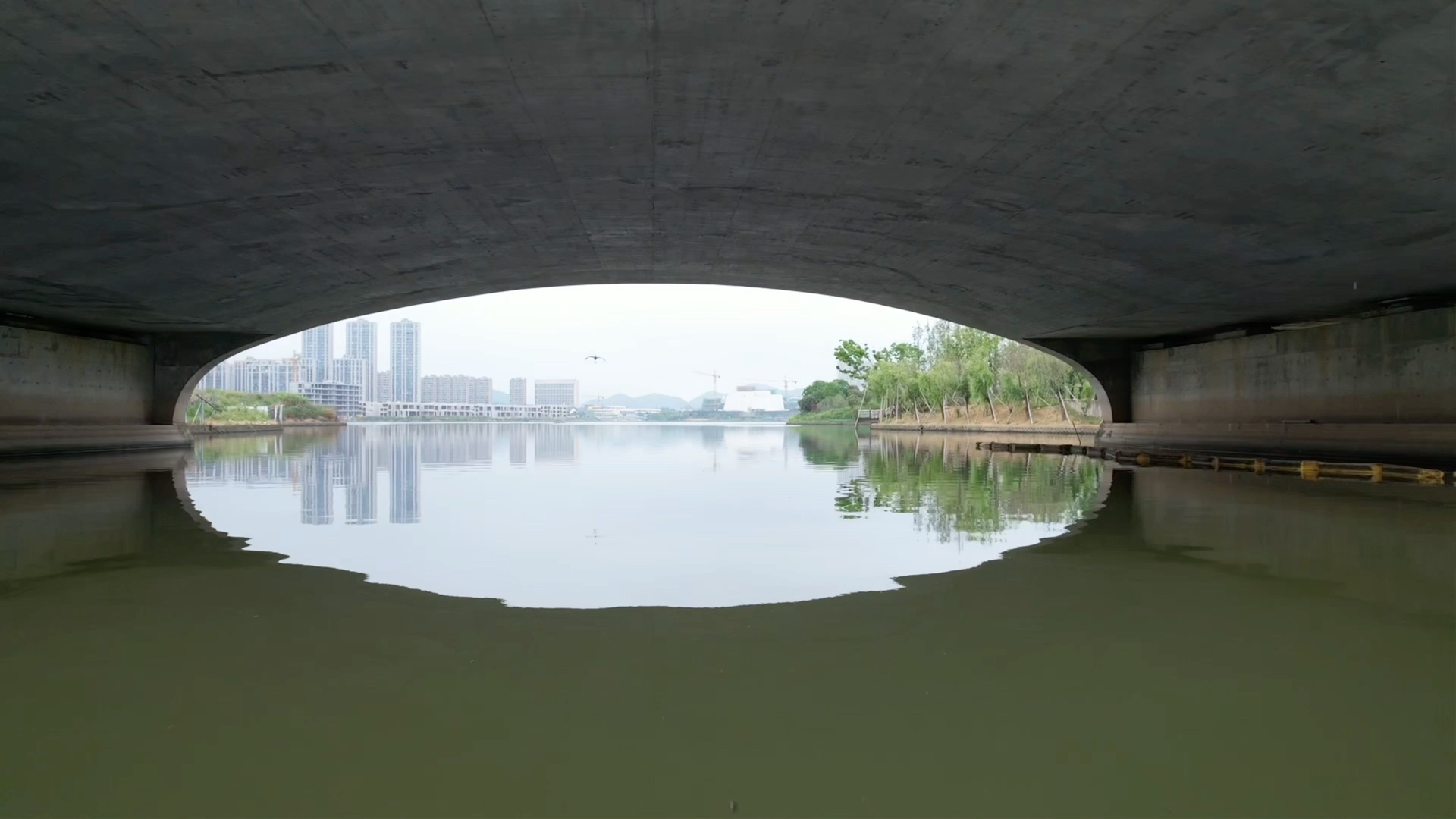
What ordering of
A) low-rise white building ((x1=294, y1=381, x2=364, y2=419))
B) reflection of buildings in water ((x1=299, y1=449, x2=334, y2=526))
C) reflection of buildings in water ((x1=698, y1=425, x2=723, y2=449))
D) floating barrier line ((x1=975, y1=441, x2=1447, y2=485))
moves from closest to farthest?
reflection of buildings in water ((x1=299, y1=449, x2=334, y2=526)) → floating barrier line ((x1=975, y1=441, x2=1447, y2=485)) → reflection of buildings in water ((x1=698, y1=425, x2=723, y2=449)) → low-rise white building ((x1=294, y1=381, x2=364, y2=419))

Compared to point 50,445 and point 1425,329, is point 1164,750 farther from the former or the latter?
point 50,445

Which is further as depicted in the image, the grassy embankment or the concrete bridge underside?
the grassy embankment

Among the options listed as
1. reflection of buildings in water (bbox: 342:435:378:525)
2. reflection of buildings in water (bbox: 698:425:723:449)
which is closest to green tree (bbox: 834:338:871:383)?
reflection of buildings in water (bbox: 698:425:723:449)

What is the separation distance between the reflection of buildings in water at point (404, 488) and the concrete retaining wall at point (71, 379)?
38.4 feet

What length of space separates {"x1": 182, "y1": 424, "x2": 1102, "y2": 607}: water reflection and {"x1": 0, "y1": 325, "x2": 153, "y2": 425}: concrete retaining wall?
31.1ft

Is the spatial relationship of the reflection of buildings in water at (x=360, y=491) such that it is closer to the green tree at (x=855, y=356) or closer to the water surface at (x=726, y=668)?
the water surface at (x=726, y=668)

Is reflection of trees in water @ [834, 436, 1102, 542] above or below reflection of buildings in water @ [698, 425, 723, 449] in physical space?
below

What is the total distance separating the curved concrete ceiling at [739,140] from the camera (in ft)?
33.2

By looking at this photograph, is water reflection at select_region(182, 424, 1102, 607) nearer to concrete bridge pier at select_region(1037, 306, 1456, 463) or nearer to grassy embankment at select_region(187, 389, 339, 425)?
concrete bridge pier at select_region(1037, 306, 1456, 463)

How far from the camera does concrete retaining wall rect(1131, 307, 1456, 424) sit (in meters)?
25.2

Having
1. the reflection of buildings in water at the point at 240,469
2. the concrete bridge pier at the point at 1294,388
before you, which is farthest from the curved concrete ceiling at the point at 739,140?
the reflection of buildings in water at the point at 240,469

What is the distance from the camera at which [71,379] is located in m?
33.7

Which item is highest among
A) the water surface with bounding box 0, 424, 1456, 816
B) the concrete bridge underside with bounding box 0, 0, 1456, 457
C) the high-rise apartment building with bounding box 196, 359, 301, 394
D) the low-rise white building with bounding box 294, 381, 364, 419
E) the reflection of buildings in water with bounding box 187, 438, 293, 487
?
the high-rise apartment building with bounding box 196, 359, 301, 394

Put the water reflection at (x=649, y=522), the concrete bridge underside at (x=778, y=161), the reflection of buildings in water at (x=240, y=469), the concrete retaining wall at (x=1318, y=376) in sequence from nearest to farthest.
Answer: the water reflection at (x=649, y=522), the concrete bridge underside at (x=778, y=161), the reflection of buildings in water at (x=240, y=469), the concrete retaining wall at (x=1318, y=376)
